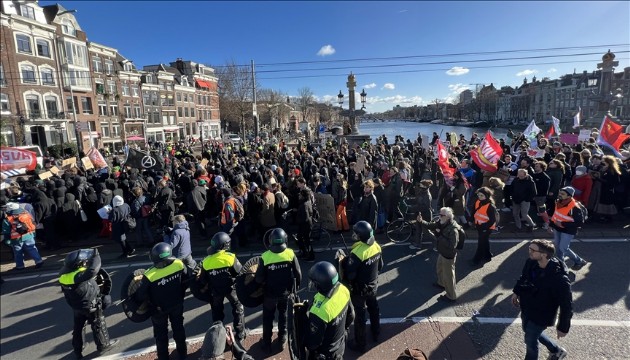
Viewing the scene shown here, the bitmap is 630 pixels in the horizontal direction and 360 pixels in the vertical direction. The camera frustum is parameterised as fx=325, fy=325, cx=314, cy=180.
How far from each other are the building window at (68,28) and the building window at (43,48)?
4.28m

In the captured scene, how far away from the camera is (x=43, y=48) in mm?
31375

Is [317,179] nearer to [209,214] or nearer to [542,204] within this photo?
[209,214]

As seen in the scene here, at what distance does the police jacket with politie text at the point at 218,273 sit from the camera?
460 centimetres

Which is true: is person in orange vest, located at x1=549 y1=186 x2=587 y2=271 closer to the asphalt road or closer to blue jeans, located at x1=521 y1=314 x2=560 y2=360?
the asphalt road

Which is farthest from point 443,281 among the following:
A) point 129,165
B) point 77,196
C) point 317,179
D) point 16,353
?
point 129,165

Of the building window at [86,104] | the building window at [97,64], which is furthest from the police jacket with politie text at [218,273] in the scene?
the building window at [97,64]

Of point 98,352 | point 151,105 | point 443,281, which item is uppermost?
point 151,105

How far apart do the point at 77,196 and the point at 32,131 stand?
99.6 feet

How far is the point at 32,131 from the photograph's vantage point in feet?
104

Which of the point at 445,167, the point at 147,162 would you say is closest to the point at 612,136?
the point at 445,167

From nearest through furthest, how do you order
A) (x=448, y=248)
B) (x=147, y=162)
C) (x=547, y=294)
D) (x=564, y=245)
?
(x=547, y=294), (x=448, y=248), (x=564, y=245), (x=147, y=162)

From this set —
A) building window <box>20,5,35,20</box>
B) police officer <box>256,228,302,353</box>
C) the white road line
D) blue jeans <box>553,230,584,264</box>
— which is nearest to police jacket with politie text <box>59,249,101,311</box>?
the white road line

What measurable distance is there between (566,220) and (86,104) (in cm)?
4662

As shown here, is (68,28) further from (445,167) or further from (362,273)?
(362,273)
